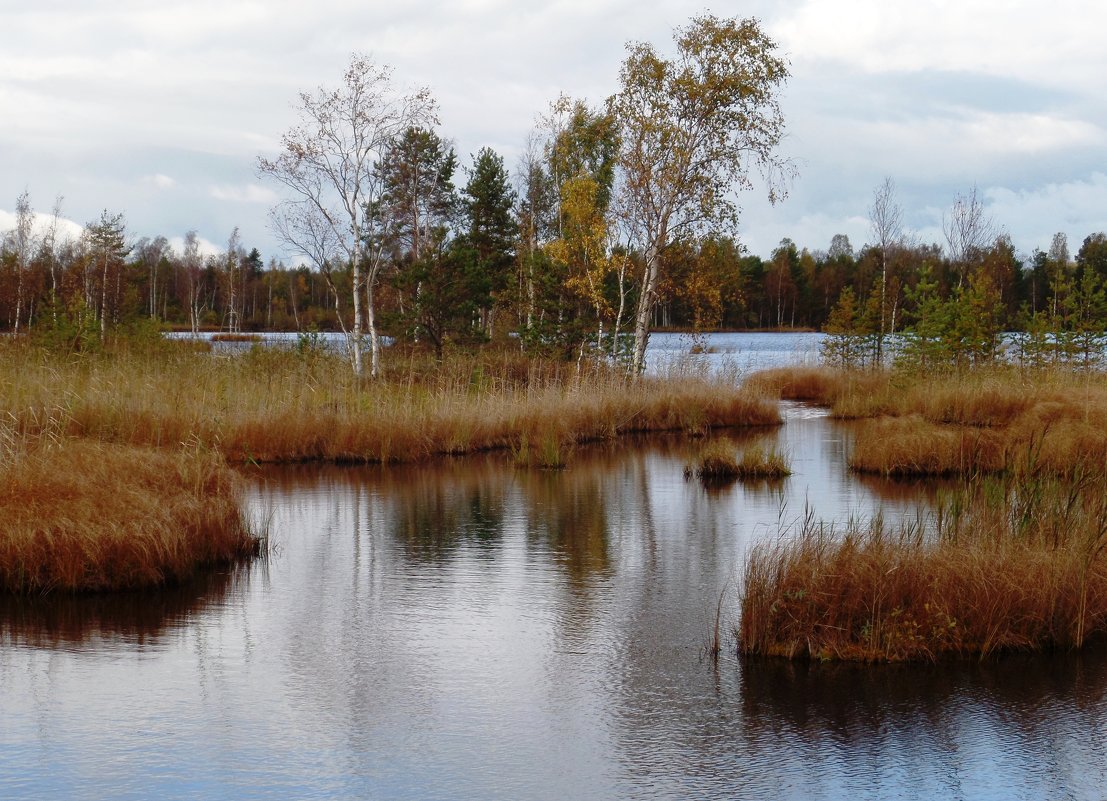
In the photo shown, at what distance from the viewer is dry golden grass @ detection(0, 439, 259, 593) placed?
28.7 ft

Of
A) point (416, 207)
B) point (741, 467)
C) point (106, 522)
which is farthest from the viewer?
point (416, 207)

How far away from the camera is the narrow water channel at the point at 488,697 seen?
530cm

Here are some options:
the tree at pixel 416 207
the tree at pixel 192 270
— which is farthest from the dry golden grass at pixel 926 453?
the tree at pixel 192 270

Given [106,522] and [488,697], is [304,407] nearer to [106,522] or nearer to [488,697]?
[106,522]

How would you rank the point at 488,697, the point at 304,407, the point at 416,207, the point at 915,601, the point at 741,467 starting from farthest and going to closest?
the point at 416,207 < the point at 304,407 < the point at 741,467 < the point at 915,601 < the point at 488,697

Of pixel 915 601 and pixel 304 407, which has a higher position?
pixel 304 407

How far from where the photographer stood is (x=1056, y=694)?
6.51 m

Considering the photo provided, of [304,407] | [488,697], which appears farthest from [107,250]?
[488,697]

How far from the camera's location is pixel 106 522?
8.84m

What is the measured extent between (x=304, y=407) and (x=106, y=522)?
9252 millimetres

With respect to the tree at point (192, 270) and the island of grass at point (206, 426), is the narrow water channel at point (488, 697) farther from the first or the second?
the tree at point (192, 270)

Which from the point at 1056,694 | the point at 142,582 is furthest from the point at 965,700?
the point at 142,582

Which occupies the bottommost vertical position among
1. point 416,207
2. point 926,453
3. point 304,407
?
point 926,453

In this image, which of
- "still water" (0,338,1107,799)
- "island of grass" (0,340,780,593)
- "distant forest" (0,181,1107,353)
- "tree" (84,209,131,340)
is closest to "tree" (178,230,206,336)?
"distant forest" (0,181,1107,353)
